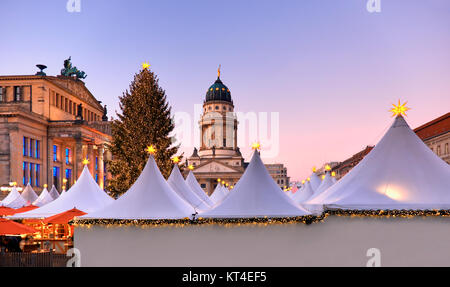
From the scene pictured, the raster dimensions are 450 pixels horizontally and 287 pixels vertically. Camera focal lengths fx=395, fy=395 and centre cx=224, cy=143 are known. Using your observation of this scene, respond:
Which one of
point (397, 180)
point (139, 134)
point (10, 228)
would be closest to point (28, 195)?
point (139, 134)

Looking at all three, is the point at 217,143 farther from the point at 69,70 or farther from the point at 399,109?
A: the point at 399,109

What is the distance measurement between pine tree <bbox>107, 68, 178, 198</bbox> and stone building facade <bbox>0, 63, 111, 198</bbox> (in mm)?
25844

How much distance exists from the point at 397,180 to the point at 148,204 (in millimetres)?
8120

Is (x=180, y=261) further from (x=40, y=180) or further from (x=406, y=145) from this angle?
(x=40, y=180)

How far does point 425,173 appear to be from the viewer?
42.0ft

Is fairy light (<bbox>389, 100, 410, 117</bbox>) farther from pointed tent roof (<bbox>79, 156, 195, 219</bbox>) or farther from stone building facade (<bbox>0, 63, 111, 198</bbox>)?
stone building facade (<bbox>0, 63, 111, 198</bbox>)

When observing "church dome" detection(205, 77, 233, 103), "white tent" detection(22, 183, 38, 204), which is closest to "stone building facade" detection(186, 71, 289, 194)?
"church dome" detection(205, 77, 233, 103)

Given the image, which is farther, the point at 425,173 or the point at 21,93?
the point at 21,93

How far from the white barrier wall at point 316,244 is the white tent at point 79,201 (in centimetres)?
850

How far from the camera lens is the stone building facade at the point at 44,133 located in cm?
4925

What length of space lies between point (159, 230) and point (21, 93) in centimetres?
5663

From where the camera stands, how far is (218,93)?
13625 cm

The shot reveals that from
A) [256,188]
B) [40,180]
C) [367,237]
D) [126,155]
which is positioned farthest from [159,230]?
[40,180]
